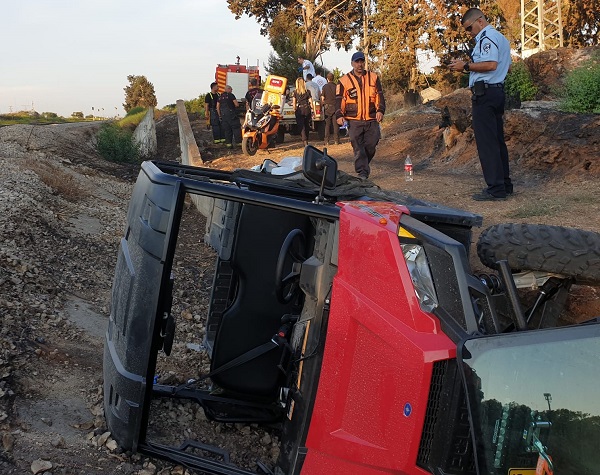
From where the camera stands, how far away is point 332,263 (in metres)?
2.95

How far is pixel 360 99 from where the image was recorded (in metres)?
9.24

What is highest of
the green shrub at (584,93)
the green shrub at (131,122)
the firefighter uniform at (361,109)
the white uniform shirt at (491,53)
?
the green shrub at (584,93)

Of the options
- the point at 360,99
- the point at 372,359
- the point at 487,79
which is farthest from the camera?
the point at 360,99

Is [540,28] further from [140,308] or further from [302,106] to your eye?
[140,308]

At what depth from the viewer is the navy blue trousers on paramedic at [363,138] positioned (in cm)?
942

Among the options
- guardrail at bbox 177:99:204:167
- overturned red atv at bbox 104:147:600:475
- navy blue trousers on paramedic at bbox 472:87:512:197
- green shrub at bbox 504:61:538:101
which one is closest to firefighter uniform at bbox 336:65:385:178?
navy blue trousers on paramedic at bbox 472:87:512:197

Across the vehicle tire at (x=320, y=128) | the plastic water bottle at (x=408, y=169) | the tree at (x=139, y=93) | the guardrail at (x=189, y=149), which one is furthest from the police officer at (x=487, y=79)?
the tree at (x=139, y=93)

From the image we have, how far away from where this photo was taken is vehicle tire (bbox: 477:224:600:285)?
3365 mm

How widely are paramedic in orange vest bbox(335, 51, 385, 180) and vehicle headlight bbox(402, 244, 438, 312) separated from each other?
6852 mm

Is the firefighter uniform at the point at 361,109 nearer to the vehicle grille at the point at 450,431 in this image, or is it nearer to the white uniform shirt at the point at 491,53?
the white uniform shirt at the point at 491,53

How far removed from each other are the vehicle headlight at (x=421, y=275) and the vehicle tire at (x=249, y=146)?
14009 mm

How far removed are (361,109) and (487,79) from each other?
2.69 metres

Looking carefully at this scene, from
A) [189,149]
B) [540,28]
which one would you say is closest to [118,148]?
[189,149]

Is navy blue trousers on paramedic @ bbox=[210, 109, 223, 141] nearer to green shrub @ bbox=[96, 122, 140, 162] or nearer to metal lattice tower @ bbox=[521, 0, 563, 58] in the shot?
green shrub @ bbox=[96, 122, 140, 162]
